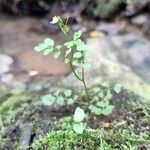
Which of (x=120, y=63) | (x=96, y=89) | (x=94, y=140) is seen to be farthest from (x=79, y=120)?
(x=120, y=63)

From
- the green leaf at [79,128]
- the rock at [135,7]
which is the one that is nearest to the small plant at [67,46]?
the green leaf at [79,128]

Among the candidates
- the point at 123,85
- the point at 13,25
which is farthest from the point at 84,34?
the point at 123,85

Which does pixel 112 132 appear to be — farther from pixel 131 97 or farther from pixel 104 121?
pixel 131 97

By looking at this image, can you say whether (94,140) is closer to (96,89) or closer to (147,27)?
(96,89)

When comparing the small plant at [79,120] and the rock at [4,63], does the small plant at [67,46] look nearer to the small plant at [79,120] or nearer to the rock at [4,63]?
the small plant at [79,120]

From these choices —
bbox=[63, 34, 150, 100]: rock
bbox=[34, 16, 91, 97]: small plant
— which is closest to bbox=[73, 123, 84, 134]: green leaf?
bbox=[34, 16, 91, 97]: small plant

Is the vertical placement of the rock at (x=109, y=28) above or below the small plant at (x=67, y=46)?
above
